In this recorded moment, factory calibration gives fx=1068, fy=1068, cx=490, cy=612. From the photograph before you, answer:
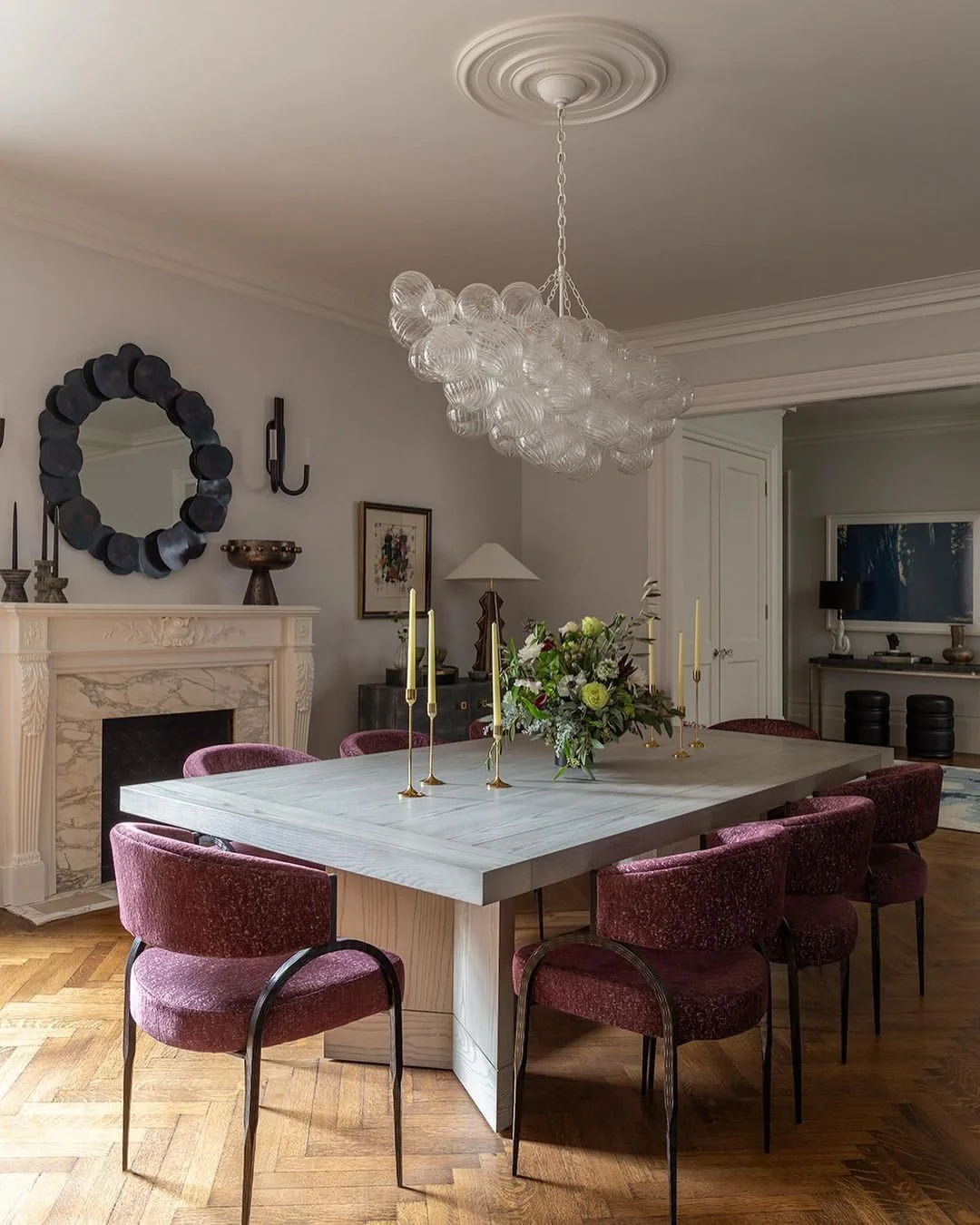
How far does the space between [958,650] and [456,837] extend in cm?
706

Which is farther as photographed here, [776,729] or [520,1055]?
[776,729]

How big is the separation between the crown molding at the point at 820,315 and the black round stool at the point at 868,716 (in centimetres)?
376

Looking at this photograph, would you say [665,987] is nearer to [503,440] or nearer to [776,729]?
[503,440]

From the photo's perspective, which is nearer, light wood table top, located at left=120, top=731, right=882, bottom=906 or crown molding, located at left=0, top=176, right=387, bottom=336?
Result: light wood table top, located at left=120, top=731, right=882, bottom=906

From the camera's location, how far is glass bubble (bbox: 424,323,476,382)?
3021mm

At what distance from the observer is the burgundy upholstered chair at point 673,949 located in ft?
6.93

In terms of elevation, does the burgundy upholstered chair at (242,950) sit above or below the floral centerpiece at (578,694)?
below

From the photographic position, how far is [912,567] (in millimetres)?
8719

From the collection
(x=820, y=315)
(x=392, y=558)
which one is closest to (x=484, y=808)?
(x=392, y=558)

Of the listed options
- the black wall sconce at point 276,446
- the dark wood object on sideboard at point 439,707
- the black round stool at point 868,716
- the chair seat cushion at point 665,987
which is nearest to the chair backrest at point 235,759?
the chair seat cushion at point 665,987

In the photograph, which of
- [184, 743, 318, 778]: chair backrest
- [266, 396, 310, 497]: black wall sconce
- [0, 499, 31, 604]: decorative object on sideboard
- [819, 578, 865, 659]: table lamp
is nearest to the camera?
[184, 743, 318, 778]: chair backrest

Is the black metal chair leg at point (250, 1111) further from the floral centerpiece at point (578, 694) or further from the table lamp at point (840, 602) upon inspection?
the table lamp at point (840, 602)

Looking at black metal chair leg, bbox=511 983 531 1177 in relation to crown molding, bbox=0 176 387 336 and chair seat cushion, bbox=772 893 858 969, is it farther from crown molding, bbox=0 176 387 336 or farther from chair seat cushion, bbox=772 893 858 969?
crown molding, bbox=0 176 387 336

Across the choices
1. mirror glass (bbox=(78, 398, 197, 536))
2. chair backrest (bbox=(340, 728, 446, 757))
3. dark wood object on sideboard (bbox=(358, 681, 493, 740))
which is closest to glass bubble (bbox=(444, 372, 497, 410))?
chair backrest (bbox=(340, 728, 446, 757))
